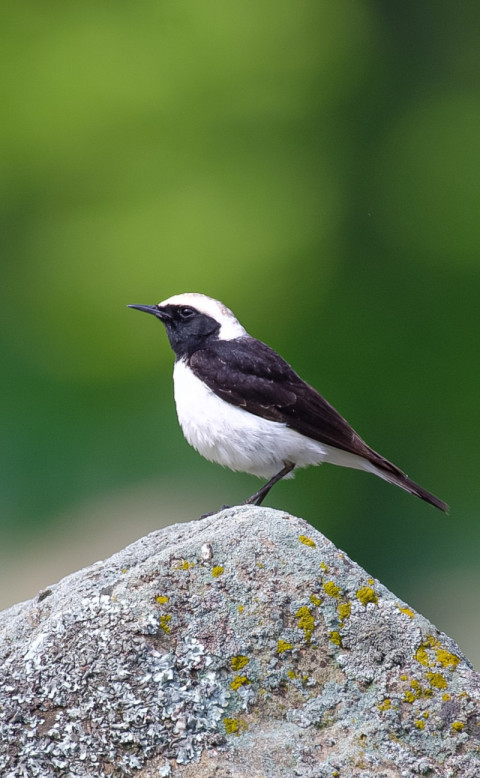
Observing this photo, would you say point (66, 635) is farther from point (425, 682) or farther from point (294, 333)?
point (294, 333)

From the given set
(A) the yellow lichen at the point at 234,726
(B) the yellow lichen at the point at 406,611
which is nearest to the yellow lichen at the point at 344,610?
(B) the yellow lichen at the point at 406,611

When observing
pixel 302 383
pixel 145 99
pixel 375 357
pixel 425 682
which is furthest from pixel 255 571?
pixel 145 99

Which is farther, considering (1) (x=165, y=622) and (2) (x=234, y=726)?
(1) (x=165, y=622)

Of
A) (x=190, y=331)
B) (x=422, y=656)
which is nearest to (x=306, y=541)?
(x=422, y=656)

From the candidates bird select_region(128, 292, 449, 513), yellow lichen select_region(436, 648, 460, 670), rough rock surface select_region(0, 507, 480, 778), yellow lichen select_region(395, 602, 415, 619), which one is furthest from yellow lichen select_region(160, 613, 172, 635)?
bird select_region(128, 292, 449, 513)

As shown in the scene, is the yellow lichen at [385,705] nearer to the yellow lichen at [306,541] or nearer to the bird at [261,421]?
the yellow lichen at [306,541]

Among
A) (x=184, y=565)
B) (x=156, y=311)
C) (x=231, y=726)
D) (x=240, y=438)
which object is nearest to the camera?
(x=231, y=726)

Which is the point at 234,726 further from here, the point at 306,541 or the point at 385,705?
the point at 306,541
